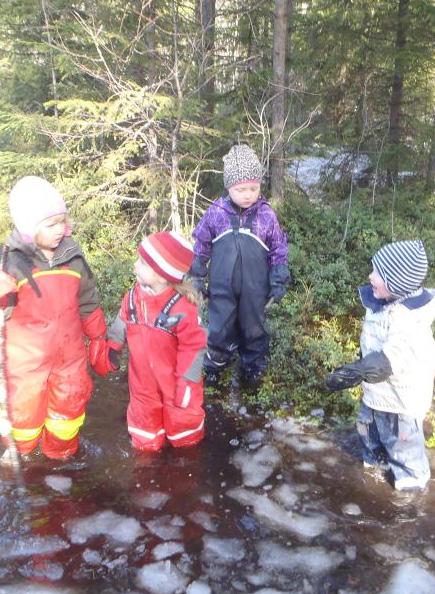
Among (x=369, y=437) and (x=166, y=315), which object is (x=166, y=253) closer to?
(x=166, y=315)

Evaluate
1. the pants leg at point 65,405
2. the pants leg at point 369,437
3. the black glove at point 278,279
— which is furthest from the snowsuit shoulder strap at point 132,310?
the pants leg at point 369,437

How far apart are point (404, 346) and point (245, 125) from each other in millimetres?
5788

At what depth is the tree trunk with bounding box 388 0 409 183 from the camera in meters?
9.45

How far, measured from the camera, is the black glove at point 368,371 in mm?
2994

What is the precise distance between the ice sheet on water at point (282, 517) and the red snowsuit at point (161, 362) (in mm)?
689

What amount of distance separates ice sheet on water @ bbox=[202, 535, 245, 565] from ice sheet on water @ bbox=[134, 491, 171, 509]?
43 centimetres

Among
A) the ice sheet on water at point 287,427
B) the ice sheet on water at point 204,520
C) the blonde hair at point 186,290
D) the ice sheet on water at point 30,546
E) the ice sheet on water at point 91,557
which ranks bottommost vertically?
the ice sheet on water at point 91,557

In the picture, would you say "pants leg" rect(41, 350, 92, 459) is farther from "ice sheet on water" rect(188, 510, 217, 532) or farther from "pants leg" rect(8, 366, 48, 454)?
"ice sheet on water" rect(188, 510, 217, 532)

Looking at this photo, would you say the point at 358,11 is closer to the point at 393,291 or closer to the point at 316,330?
the point at 316,330

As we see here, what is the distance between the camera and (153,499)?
3357 millimetres

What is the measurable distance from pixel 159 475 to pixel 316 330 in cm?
291

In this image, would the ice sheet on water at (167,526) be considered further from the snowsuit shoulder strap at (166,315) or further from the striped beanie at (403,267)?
the striped beanie at (403,267)

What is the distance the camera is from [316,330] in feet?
19.1

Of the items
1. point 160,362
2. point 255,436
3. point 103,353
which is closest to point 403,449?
point 255,436
